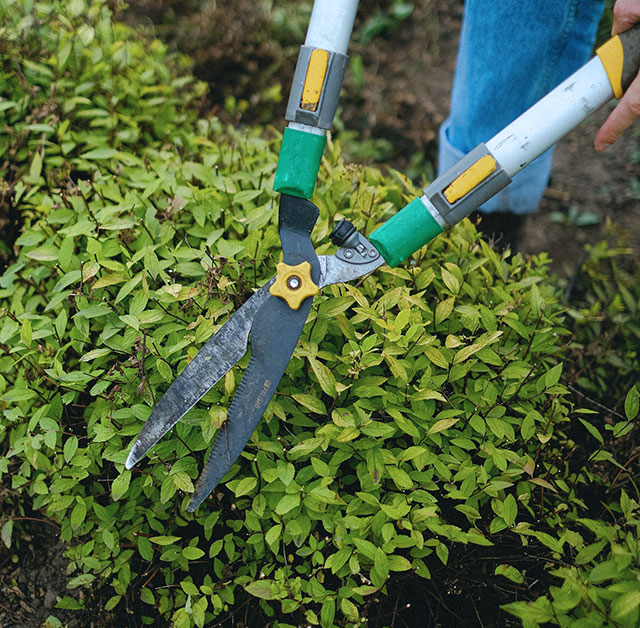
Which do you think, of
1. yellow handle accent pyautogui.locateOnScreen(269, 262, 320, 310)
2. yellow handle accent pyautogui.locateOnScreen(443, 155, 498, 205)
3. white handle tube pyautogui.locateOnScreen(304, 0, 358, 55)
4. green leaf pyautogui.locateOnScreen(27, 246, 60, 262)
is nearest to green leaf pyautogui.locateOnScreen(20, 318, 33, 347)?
green leaf pyautogui.locateOnScreen(27, 246, 60, 262)

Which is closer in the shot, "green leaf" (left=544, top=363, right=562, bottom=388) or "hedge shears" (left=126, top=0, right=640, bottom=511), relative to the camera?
"hedge shears" (left=126, top=0, right=640, bottom=511)

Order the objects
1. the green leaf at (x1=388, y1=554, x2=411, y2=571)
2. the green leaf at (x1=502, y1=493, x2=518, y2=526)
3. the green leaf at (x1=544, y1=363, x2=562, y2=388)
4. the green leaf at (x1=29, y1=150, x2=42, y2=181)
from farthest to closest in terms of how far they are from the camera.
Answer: the green leaf at (x1=29, y1=150, x2=42, y2=181) < the green leaf at (x1=544, y1=363, x2=562, y2=388) < the green leaf at (x1=502, y1=493, x2=518, y2=526) < the green leaf at (x1=388, y1=554, x2=411, y2=571)

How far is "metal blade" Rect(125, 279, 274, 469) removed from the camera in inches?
56.9

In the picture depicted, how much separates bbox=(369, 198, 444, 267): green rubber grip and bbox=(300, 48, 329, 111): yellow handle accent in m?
0.40

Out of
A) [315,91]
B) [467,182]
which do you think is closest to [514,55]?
[467,182]

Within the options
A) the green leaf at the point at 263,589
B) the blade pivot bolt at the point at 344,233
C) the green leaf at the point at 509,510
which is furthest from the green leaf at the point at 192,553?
the blade pivot bolt at the point at 344,233

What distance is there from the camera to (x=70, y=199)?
1960mm

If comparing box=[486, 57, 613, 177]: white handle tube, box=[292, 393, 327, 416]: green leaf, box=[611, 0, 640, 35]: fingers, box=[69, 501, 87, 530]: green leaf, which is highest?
box=[611, 0, 640, 35]: fingers

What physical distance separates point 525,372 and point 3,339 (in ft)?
5.36

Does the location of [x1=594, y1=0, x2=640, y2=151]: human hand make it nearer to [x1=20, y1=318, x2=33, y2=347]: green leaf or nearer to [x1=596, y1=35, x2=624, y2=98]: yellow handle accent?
[x1=596, y1=35, x2=624, y2=98]: yellow handle accent

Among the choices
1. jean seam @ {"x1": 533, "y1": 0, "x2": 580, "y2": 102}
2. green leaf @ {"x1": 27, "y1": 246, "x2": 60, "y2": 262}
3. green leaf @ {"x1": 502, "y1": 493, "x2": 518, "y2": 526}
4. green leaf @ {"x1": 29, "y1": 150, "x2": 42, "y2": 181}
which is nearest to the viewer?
green leaf @ {"x1": 502, "y1": 493, "x2": 518, "y2": 526}

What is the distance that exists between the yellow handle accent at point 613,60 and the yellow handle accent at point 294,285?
1.00 m

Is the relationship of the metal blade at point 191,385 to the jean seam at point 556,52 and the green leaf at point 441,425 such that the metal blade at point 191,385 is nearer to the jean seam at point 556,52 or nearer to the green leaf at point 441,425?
the green leaf at point 441,425

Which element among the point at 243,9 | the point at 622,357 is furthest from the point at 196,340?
the point at 243,9
